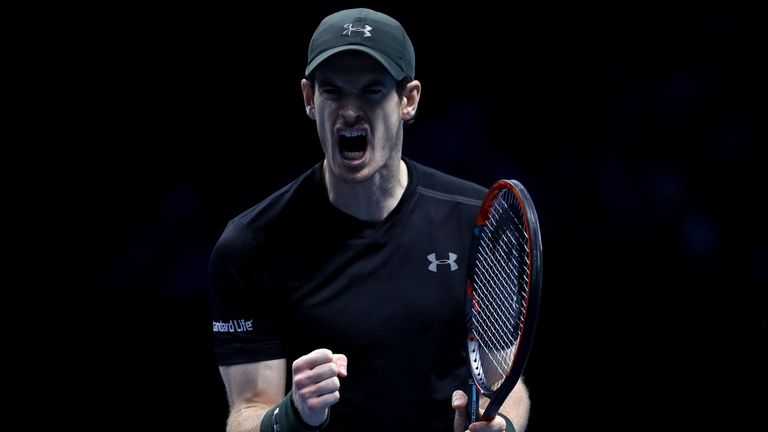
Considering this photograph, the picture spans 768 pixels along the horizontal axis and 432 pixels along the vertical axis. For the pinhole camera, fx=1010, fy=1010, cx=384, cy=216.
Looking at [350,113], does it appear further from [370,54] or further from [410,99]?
[410,99]

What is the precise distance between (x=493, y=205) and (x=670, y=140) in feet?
5.34

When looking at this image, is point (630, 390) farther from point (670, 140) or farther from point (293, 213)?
point (293, 213)

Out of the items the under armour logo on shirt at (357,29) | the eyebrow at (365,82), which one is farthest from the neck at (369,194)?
the under armour logo on shirt at (357,29)

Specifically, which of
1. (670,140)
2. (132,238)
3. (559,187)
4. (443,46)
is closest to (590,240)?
(559,187)

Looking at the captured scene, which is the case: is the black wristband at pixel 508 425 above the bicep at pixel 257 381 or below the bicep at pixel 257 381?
below

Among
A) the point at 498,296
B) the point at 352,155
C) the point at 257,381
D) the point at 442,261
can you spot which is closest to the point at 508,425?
the point at 498,296

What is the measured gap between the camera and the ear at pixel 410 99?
2.66 metres

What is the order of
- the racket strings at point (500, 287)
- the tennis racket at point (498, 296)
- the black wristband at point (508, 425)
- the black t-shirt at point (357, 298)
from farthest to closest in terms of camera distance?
the black t-shirt at point (357, 298) → the black wristband at point (508, 425) → the racket strings at point (500, 287) → the tennis racket at point (498, 296)

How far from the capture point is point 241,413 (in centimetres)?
263

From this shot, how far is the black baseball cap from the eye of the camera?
8.21ft

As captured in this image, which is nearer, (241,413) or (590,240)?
(241,413)

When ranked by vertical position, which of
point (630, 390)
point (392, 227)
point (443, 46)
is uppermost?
point (443, 46)

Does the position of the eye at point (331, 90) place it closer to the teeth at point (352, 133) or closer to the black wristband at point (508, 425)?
the teeth at point (352, 133)

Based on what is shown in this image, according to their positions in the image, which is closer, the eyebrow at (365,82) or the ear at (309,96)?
the eyebrow at (365,82)
